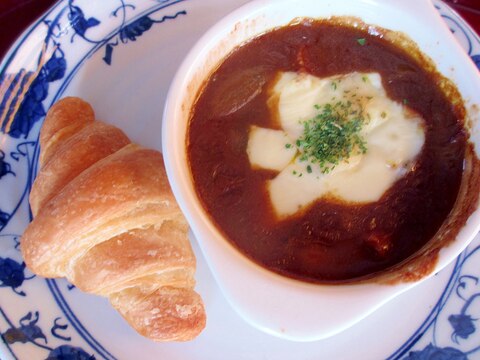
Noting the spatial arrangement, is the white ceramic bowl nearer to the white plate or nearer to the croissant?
the croissant

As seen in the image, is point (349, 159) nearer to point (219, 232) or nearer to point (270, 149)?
point (270, 149)

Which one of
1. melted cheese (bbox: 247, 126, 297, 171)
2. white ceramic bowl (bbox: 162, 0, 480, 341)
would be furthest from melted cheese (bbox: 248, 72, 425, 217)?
→ white ceramic bowl (bbox: 162, 0, 480, 341)

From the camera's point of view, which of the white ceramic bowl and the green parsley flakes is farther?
the green parsley flakes

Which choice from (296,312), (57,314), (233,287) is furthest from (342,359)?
(57,314)

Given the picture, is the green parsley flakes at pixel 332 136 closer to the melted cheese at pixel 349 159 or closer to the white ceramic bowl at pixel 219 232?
the melted cheese at pixel 349 159

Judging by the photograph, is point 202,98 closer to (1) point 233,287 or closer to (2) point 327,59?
(2) point 327,59

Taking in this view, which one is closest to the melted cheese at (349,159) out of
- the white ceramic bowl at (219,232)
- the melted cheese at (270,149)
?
the melted cheese at (270,149)

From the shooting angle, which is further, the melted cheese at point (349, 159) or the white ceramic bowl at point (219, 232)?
the melted cheese at point (349, 159)
